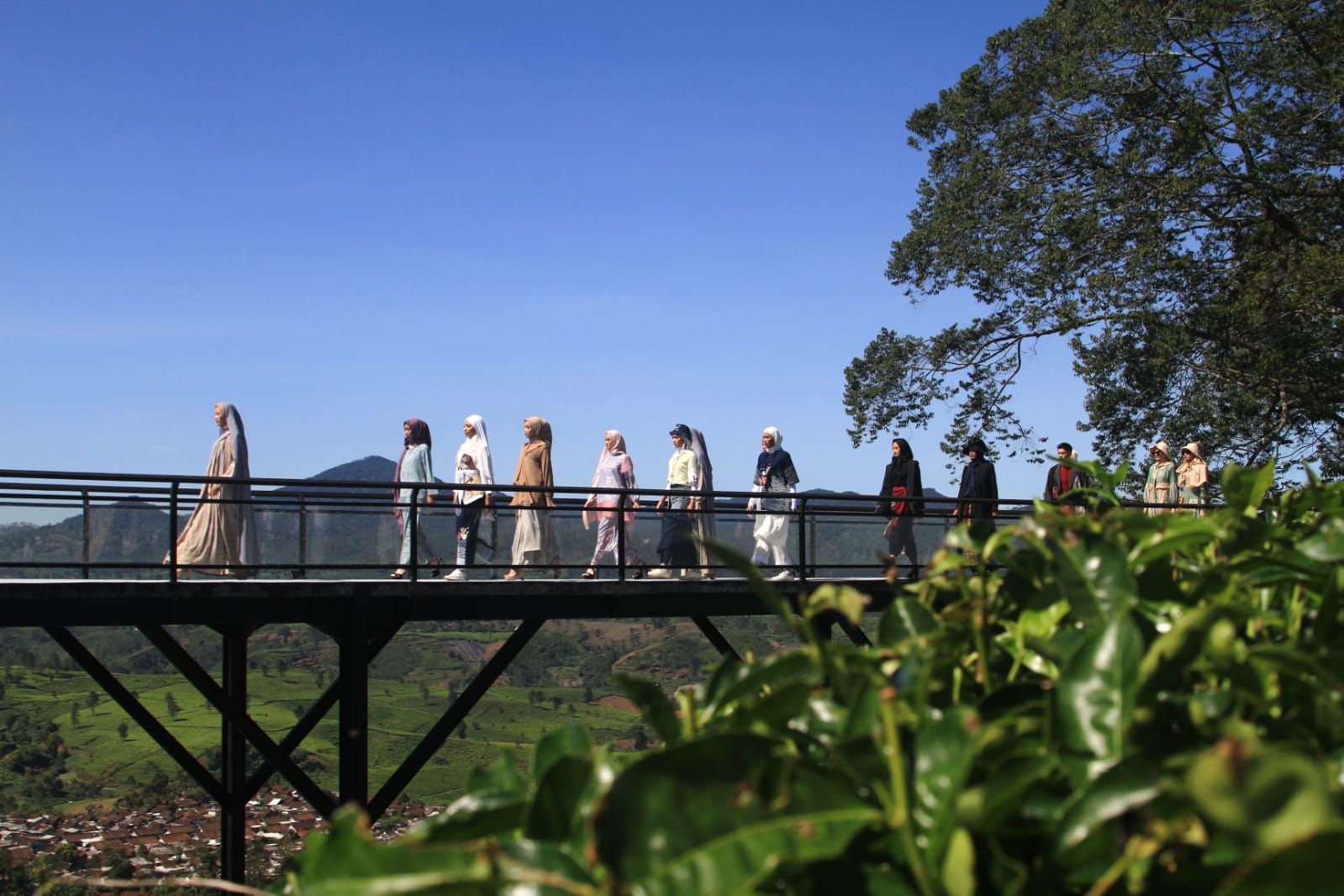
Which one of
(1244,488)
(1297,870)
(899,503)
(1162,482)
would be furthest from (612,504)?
(1297,870)

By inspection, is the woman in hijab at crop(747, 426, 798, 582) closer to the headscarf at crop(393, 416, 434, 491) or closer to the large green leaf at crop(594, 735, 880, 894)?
the headscarf at crop(393, 416, 434, 491)

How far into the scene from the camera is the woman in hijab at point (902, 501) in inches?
520

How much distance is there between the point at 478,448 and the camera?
11.8 meters

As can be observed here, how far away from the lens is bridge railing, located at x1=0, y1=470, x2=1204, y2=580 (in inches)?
404

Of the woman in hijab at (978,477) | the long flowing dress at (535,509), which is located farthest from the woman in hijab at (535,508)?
the woman in hijab at (978,477)

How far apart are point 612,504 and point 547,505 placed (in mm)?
583

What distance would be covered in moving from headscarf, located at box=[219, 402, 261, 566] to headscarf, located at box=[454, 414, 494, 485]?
1.80m

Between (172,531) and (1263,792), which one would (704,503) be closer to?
(172,531)

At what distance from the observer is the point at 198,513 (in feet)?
35.4

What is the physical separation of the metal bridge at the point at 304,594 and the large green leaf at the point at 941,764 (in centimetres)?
779

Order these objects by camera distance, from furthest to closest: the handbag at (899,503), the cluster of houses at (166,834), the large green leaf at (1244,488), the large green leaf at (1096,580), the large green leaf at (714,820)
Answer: the cluster of houses at (166,834), the handbag at (899,503), the large green leaf at (1244,488), the large green leaf at (1096,580), the large green leaf at (714,820)

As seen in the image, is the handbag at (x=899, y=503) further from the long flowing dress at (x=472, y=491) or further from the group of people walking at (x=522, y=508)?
the long flowing dress at (x=472, y=491)

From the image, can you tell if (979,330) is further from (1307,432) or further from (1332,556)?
(1332,556)

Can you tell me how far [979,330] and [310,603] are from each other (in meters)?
15.9
